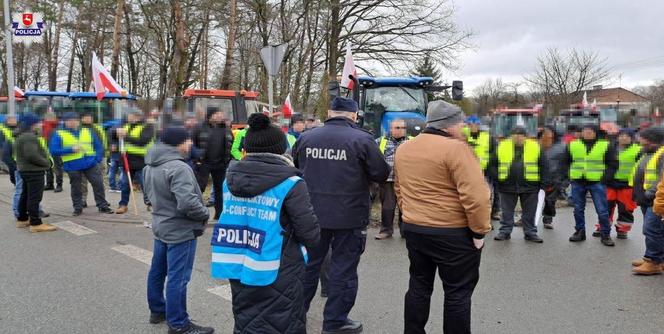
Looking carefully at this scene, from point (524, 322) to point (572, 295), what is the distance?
1.04 m

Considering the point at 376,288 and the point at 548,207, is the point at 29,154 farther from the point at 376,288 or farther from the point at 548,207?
the point at 548,207

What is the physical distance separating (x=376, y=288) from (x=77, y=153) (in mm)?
6113

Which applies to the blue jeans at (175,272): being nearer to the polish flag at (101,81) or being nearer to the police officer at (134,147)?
the police officer at (134,147)

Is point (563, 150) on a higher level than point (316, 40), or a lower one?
lower

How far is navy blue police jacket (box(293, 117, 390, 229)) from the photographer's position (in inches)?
166

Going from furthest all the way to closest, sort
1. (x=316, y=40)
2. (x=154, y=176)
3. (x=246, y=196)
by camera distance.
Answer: (x=316, y=40) < (x=154, y=176) < (x=246, y=196)

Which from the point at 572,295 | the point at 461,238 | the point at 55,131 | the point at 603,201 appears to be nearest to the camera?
the point at 461,238

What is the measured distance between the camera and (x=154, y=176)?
4059mm

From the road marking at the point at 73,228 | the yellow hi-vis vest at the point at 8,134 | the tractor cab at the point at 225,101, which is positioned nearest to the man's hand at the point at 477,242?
the road marking at the point at 73,228

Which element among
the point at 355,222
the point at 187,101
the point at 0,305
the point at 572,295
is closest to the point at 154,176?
the point at 355,222

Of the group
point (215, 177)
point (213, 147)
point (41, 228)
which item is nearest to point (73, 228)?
point (41, 228)

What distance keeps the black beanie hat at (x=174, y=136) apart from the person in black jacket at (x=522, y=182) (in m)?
5.20

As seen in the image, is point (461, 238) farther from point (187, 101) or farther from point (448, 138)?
point (187, 101)

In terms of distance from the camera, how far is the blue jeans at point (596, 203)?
7.39 metres
